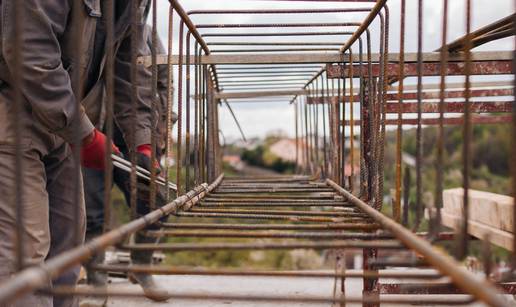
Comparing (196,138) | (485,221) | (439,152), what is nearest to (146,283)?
(196,138)

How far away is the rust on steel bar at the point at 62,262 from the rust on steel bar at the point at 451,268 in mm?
595

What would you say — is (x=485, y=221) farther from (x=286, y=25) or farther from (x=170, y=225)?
(x=170, y=225)

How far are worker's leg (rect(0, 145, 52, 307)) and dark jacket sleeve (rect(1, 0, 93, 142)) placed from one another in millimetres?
151

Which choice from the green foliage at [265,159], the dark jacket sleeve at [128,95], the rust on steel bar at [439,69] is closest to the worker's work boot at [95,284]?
the dark jacket sleeve at [128,95]

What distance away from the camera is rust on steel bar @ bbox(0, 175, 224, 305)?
100 centimetres

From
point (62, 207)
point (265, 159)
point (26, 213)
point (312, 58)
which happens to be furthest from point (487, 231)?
point (265, 159)

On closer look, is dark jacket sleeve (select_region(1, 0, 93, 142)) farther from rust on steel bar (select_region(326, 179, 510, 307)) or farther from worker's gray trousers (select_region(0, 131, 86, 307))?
rust on steel bar (select_region(326, 179, 510, 307))

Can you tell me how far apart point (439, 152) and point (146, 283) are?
102 inches

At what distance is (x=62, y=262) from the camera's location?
119cm

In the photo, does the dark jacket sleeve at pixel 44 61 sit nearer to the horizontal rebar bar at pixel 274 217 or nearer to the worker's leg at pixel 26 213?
the worker's leg at pixel 26 213

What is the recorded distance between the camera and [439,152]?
148 cm

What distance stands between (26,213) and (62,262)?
106cm

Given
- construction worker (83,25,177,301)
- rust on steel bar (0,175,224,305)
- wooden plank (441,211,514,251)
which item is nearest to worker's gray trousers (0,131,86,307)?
rust on steel bar (0,175,224,305)

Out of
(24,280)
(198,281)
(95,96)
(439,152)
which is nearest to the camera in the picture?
(24,280)
